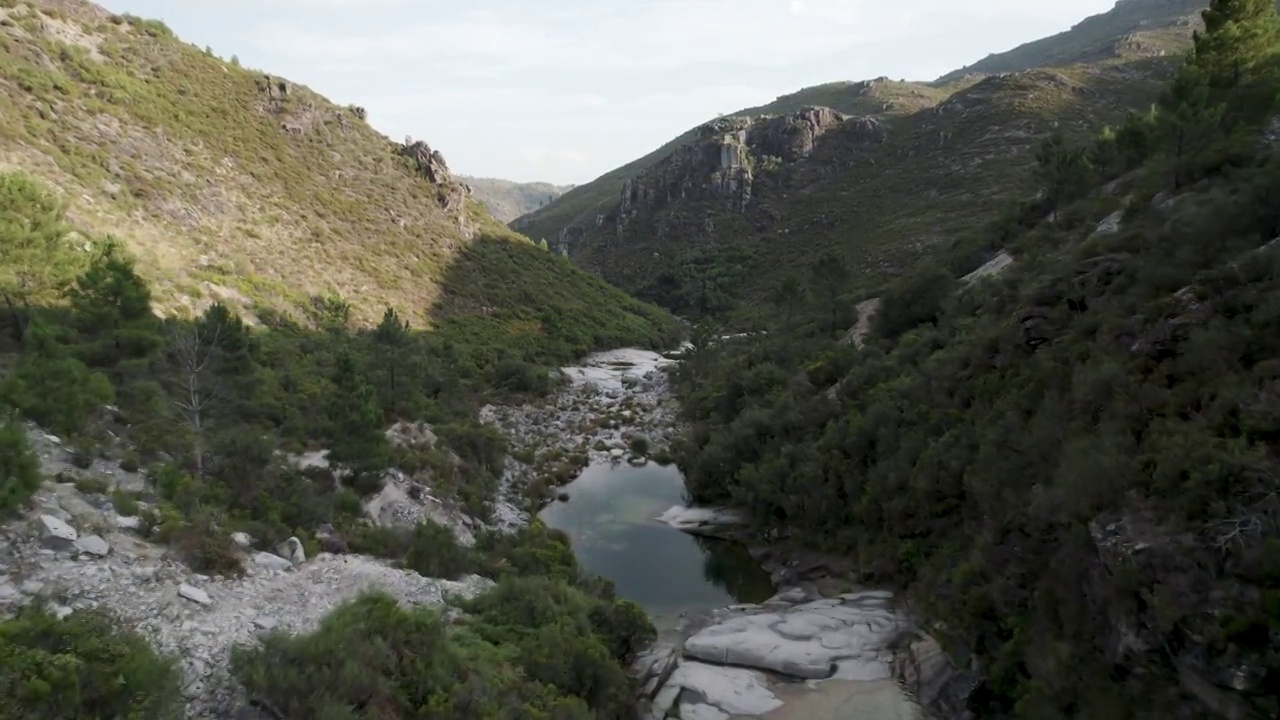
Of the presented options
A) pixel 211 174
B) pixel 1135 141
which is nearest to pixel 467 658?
pixel 1135 141

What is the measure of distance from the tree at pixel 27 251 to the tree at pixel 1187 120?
121ft

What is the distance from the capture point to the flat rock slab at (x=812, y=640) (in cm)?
1716

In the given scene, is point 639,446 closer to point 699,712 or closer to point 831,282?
point 831,282

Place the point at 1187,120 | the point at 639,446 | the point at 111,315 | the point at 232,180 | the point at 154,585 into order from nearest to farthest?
1. the point at 154,585
2. the point at 111,315
3. the point at 1187,120
4. the point at 639,446
5. the point at 232,180

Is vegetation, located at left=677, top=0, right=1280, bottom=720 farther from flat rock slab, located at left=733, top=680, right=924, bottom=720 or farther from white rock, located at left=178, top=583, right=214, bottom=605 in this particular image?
white rock, located at left=178, top=583, right=214, bottom=605

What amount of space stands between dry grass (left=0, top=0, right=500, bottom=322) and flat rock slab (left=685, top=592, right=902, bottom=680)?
28609 mm

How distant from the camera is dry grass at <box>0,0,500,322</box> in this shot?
36.7 meters

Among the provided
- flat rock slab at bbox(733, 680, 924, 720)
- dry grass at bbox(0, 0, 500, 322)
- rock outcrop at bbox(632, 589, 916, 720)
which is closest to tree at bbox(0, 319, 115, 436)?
dry grass at bbox(0, 0, 500, 322)

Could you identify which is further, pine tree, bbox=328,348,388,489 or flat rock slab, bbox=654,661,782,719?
pine tree, bbox=328,348,388,489

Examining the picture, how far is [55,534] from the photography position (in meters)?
11.8

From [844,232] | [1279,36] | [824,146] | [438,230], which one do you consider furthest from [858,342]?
[824,146]

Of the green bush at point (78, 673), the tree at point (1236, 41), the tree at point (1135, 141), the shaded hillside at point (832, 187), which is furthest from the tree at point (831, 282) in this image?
the green bush at point (78, 673)

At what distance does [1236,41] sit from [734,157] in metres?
94.6

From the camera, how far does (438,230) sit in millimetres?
66188
